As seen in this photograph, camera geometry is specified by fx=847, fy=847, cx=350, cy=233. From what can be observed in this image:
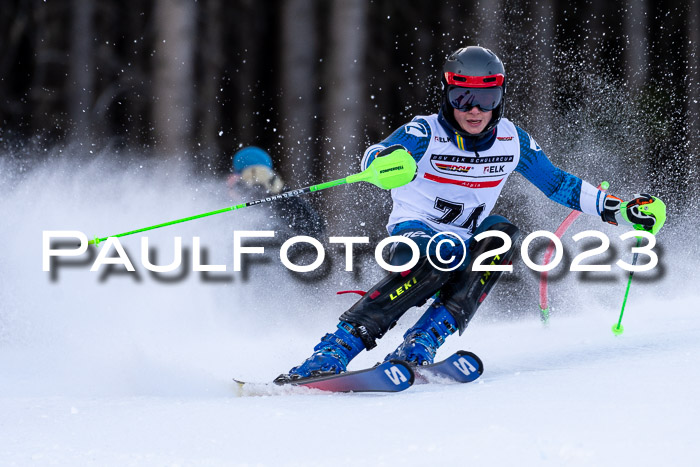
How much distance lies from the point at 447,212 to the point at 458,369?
0.78 meters

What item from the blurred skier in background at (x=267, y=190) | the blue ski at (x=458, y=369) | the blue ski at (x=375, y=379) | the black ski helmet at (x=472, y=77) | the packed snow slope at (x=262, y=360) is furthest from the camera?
the blurred skier in background at (x=267, y=190)

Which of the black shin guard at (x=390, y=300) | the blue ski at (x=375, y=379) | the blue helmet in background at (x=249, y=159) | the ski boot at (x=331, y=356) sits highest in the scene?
the blue helmet in background at (x=249, y=159)

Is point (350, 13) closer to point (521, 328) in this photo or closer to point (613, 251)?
point (613, 251)

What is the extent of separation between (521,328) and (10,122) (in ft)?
35.2

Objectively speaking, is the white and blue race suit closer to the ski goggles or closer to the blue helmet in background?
the ski goggles

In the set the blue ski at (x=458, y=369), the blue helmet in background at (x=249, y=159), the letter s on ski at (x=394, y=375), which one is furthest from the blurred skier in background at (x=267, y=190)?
the letter s on ski at (x=394, y=375)

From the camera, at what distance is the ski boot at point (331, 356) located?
323 centimetres

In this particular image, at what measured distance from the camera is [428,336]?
349 centimetres

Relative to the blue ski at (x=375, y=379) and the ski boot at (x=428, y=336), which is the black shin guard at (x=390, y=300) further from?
the blue ski at (x=375, y=379)

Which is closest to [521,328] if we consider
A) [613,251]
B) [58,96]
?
[613,251]

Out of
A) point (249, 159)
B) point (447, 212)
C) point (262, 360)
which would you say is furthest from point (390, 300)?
point (249, 159)

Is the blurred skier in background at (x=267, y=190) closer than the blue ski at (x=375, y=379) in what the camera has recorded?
No

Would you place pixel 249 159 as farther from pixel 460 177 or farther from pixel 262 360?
pixel 460 177

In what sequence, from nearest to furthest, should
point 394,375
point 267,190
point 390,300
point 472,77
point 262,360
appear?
point 394,375 → point 390,300 → point 472,77 → point 262,360 → point 267,190
